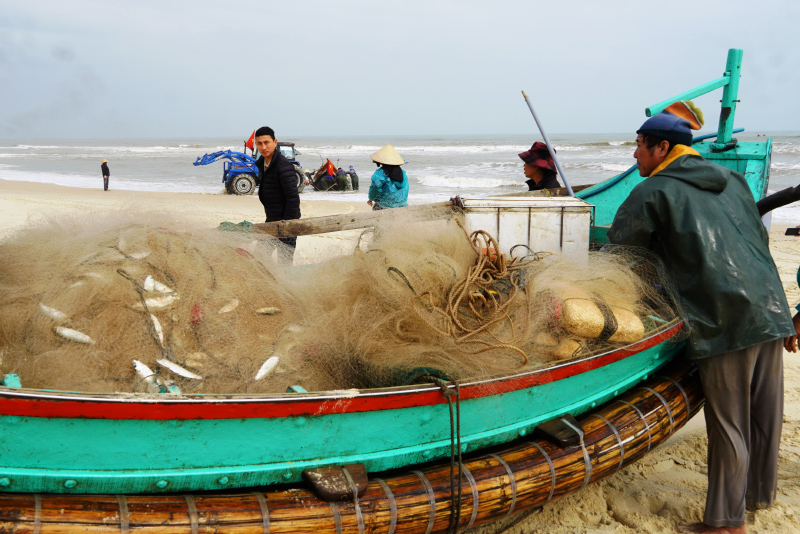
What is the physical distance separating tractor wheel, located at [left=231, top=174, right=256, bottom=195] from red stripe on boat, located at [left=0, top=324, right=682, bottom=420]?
58.5ft

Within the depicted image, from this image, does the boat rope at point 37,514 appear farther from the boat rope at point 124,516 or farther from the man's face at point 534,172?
the man's face at point 534,172

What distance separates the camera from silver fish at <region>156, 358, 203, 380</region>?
2459 millimetres

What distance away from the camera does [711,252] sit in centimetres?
273

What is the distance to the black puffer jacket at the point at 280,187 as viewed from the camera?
4.91 meters

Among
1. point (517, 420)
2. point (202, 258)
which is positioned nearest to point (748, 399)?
point (517, 420)

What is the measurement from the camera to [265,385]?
2.52 m

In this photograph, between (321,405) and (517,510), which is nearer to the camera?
(321,405)

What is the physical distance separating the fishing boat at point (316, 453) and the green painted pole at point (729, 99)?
3.20 metres

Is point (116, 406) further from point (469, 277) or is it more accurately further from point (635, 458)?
point (635, 458)

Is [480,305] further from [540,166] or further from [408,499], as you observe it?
[540,166]

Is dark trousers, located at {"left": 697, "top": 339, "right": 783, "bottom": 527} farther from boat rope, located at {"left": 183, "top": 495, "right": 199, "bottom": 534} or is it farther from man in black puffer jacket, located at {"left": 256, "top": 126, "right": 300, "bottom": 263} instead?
man in black puffer jacket, located at {"left": 256, "top": 126, "right": 300, "bottom": 263}

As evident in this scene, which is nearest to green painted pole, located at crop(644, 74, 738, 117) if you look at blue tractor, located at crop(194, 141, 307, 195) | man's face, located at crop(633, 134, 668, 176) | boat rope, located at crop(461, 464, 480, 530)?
man's face, located at crop(633, 134, 668, 176)

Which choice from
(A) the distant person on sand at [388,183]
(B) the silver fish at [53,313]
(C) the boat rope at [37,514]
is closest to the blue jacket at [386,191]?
(A) the distant person on sand at [388,183]

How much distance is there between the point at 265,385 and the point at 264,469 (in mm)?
381
